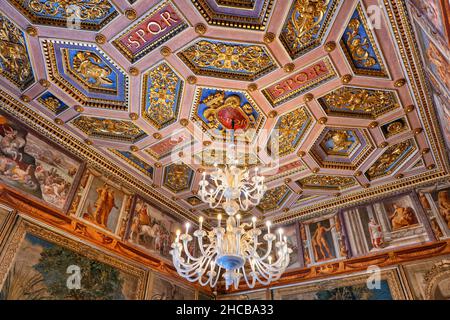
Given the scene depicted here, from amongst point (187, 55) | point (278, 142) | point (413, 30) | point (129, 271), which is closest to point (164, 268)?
point (129, 271)

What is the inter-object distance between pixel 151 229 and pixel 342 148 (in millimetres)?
5702

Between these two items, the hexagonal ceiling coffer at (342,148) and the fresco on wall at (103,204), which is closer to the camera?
the fresco on wall at (103,204)

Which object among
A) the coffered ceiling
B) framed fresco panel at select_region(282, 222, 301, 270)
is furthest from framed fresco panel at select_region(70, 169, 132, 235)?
framed fresco panel at select_region(282, 222, 301, 270)

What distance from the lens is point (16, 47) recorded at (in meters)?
6.38

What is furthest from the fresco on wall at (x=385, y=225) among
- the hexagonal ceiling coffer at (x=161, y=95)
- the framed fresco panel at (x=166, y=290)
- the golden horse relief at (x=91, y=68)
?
the golden horse relief at (x=91, y=68)

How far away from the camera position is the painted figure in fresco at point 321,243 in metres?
9.47

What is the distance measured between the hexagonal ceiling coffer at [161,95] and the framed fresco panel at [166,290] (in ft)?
13.3

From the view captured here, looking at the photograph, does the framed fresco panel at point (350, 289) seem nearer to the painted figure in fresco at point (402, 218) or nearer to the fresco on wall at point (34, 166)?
the painted figure in fresco at point (402, 218)

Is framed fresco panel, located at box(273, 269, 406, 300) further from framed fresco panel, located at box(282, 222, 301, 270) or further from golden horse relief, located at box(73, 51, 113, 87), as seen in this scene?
golden horse relief, located at box(73, 51, 113, 87)

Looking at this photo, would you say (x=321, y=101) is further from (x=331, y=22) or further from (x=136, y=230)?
(x=136, y=230)

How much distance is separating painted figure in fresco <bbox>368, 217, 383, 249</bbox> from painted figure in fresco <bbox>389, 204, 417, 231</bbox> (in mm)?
370

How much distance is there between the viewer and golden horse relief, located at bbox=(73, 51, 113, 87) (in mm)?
6527
